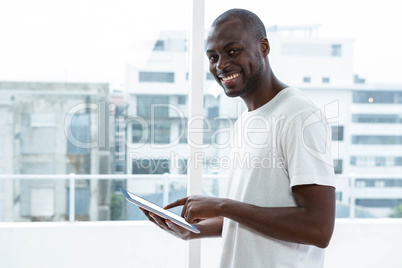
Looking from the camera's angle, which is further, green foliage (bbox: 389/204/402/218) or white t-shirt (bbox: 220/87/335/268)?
green foliage (bbox: 389/204/402/218)

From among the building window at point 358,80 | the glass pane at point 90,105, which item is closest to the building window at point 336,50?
the building window at point 358,80

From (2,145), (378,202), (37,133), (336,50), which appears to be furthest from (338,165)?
(2,145)

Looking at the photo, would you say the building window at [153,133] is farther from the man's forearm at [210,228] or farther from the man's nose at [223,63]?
the man's nose at [223,63]

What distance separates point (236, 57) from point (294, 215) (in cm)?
45

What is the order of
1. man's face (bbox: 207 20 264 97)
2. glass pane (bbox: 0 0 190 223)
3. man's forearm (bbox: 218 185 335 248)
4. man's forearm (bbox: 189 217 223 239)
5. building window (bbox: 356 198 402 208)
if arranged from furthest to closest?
building window (bbox: 356 198 402 208), glass pane (bbox: 0 0 190 223), man's forearm (bbox: 189 217 223 239), man's face (bbox: 207 20 264 97), man's forearm (bbox: 218 185 335 248)

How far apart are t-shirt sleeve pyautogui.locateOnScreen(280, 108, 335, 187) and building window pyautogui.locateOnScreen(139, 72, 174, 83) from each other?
49.3 inches

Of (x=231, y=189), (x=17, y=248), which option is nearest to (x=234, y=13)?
(x=231, y=189)

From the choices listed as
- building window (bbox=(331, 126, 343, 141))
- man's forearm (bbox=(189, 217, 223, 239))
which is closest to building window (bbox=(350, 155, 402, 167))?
building window (bbox=(331, 126, 343, 141))

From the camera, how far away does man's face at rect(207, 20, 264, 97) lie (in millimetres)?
1120

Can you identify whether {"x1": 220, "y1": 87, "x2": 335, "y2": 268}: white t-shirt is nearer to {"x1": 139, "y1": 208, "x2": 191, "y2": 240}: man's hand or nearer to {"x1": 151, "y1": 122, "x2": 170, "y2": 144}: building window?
{"x1": 139, "y1": 208, "x2": 191, "y2": 240}: man's hand

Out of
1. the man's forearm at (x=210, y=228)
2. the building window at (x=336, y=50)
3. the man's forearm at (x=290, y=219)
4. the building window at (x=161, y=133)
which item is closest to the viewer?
the man's forearm at (x=290, y=219)

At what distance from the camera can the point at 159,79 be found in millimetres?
2174

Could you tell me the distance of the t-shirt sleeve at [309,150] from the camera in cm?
95

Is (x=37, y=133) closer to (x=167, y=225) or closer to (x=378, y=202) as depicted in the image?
(x=167, y=225)
